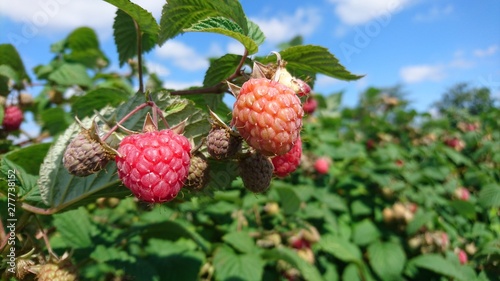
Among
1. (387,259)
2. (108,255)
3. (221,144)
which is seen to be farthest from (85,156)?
(387,259)

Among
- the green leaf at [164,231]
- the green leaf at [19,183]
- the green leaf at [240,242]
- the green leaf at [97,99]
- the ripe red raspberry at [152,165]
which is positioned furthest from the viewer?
the green leaf at [240,242]

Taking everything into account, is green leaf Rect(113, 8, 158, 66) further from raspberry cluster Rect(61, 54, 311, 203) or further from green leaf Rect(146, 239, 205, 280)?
green leaf Rect(146, 239, 205, 280)

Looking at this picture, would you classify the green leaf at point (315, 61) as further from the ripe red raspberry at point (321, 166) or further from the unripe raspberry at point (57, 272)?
the ripe red raspberry at point (321, 166)

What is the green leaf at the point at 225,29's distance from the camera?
30.9 inches

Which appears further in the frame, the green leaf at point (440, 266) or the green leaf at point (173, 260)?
the green leaf at point (440, 266)

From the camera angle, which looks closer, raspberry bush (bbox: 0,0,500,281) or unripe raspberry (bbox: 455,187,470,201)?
raspberry bush (bbox: 0,0,500,281)

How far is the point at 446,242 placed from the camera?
2.79 meters

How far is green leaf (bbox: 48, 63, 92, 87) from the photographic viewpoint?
205cm

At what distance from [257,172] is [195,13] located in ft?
1.28

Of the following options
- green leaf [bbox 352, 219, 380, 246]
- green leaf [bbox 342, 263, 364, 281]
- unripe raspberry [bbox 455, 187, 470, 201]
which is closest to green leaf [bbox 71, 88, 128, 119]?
green leaf [bbox 342, 263, 364, 281]

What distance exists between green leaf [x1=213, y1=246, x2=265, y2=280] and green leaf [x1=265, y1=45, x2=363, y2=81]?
107 cm

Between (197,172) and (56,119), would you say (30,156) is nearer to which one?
(197,172)

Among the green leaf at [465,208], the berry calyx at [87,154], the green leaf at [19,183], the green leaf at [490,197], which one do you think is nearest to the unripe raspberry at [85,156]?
the berry calyx at [87,154]

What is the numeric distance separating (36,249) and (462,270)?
2.12 meters
